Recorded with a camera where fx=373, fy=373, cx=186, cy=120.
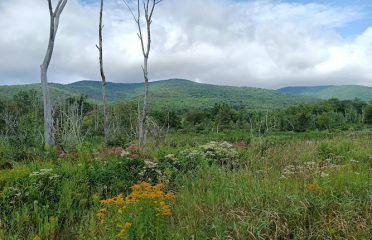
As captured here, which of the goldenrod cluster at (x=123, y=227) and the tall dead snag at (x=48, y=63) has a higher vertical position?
the tall dead snag at (x=48, y=63)

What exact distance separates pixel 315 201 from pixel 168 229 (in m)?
1.71

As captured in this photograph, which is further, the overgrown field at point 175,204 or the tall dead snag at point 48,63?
the tall dead snag at point 48,63

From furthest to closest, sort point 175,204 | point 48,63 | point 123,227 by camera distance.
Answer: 1. point 48,63
2. point 175,204
3. point 123,227

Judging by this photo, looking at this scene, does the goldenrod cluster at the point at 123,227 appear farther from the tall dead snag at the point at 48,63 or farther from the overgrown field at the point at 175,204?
the tall dead snag at the point at 48,63

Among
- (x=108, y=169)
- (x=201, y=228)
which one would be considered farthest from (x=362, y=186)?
(x=108, y=169)

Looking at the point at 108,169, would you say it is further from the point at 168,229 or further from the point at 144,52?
the point at 144,52

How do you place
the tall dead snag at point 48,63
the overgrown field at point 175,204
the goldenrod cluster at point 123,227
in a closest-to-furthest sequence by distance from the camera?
the goldenrod cluster at point 123,227
the overgrown field at point 175,204
the tall dead snag at point 48,63

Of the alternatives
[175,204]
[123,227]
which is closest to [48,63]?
[175,204]

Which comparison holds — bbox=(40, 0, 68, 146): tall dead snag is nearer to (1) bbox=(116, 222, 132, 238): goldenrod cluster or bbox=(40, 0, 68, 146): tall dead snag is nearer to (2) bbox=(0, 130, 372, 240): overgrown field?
(2) bbox=(0, 130, 372, 240): overgrown field

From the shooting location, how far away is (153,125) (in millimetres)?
15562

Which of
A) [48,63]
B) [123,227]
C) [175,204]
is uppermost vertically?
[48,63]

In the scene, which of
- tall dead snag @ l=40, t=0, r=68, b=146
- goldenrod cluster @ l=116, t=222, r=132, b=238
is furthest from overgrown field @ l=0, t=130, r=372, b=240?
tall dead snag @ l=40, t=0, r=68, b=146

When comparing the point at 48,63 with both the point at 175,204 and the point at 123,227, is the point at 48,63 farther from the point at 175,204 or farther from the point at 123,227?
the point at 123,227

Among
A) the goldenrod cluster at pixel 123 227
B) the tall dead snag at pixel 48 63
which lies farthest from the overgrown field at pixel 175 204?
the tall dead snag at pixel 48 63
